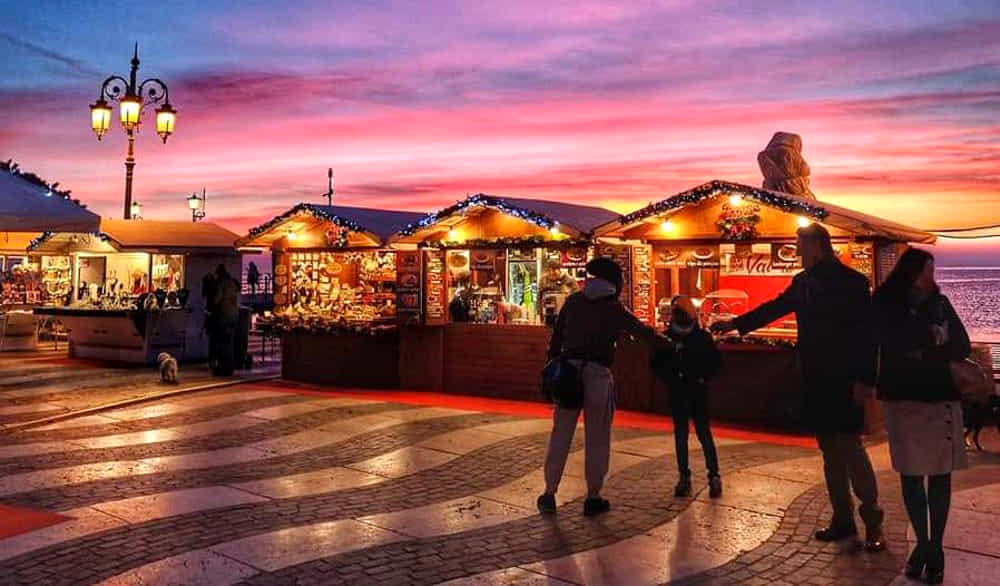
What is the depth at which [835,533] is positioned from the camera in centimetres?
565

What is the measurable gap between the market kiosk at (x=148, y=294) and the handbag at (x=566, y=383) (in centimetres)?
1251

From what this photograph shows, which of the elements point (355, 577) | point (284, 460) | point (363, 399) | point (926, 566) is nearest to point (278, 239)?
point (363, 399)

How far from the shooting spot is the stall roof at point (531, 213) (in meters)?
11.8

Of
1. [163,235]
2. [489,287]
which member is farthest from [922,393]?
[163,235]

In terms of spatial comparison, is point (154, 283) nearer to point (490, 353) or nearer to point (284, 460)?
point (490, 353)

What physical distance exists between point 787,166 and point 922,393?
1020 cm

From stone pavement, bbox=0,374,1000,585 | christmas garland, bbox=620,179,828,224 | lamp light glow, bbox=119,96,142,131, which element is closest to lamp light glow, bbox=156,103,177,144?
lamp light glow, bbox=119,96,142,131

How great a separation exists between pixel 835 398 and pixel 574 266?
7.04m

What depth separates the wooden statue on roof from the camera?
47.1 feet

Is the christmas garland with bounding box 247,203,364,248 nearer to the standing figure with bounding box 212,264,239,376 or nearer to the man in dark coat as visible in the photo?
the standing figure with bounding box 212,264,239,376

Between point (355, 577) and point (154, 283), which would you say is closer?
A: point (355, 577)

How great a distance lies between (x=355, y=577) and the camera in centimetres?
495

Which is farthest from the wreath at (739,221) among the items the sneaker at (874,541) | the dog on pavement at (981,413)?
the sneaker at (874,541)

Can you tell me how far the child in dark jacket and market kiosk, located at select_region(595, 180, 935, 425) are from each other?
302cm
